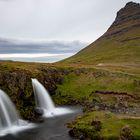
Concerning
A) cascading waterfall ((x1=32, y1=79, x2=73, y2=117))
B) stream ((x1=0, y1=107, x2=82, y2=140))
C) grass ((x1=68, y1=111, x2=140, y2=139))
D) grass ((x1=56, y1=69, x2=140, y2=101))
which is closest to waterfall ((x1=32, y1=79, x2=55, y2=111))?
cascading waterfall ((x1=32, y1=79, x2=73, y2=117))

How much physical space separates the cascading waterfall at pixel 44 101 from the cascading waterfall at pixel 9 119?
493 inches

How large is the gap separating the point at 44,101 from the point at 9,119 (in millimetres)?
22247

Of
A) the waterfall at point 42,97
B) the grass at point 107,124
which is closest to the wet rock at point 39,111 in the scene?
the waterfall at point 42,97

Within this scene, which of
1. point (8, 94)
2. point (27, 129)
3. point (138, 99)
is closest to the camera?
point (27, 129)

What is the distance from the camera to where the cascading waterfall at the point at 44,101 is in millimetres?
93400

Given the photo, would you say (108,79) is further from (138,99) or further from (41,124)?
(41,124)

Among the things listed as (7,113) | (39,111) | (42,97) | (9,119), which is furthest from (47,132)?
(42,97)

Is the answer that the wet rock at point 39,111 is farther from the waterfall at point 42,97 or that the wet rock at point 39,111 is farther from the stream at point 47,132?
the stream at point 47,132

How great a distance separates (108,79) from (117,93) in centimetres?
1089

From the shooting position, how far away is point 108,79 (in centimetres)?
11606

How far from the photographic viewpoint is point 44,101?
324 ft

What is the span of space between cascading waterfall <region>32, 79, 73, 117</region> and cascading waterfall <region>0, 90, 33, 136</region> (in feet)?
41.0

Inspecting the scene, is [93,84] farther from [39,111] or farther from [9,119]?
[9,119]

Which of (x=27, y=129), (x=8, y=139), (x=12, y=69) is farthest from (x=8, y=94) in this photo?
(x=8, y=139)
